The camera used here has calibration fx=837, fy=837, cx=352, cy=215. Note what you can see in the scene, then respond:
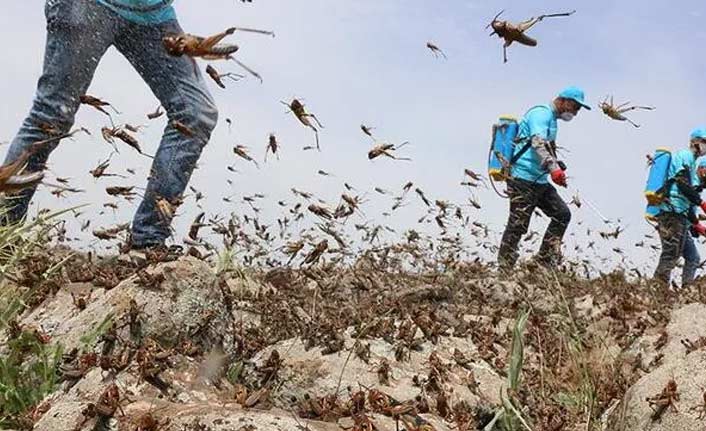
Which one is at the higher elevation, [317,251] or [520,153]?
[520,153]

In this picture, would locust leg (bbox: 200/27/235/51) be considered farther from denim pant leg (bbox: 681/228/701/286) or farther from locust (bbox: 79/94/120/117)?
denim pant leg (bbox: 681/228/701/286)

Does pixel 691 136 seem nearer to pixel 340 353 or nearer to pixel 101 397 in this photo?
pixel 340 353

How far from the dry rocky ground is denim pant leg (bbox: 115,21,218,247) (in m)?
0.28

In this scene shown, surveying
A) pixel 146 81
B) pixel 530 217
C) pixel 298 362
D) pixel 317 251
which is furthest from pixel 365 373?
pixel 530 217

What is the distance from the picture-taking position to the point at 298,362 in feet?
12.0

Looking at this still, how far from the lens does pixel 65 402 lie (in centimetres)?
232

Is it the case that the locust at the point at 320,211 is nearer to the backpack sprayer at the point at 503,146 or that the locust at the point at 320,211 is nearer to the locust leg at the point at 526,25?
the locust leg at the point at 526,25

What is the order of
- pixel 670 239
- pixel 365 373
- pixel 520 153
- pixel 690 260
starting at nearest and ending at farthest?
pixel 365 373, pixel 520 153, pixel 670 239, pixel 690 260

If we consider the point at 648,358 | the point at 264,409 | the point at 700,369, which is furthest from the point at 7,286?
the point at 648,358

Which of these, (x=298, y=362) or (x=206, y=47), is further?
(x=298, y=362)

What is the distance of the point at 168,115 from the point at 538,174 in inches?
220

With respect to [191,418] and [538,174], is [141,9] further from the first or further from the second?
[538,174]

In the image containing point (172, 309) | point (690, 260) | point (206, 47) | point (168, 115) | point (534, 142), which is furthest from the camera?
point (690, 260)

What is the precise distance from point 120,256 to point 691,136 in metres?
8.71
